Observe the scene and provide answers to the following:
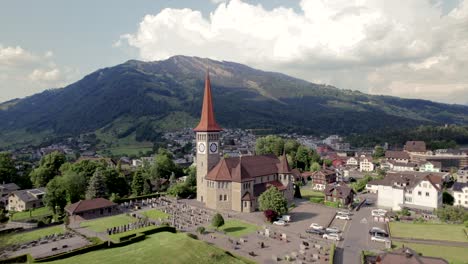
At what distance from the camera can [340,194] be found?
68.1 m

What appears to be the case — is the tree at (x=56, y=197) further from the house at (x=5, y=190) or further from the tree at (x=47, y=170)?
the tree at (x=47, y=170)

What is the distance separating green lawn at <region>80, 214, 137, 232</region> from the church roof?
1623cm

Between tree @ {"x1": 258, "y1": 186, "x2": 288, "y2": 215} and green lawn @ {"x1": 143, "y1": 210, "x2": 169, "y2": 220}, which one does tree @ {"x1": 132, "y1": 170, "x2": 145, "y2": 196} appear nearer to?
green lawn @ {"x1": 143, "y1": 210, "x2": 169, "y2": 220}

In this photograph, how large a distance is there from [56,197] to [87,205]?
23.0 ft

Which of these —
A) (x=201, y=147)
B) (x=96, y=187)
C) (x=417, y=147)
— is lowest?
(x=96, y=187)

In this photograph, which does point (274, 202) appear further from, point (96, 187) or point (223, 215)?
point (96, 187)

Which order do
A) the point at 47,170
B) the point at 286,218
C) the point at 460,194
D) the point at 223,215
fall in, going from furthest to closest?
the point at 47,170 → the point at 460,194 → the point at 223,215 → the point at 286,218

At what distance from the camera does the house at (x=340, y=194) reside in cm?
6719

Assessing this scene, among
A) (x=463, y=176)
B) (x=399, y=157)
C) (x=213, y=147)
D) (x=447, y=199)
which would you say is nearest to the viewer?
(x=213, y=147)

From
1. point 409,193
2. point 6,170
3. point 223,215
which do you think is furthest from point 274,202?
point 6,170

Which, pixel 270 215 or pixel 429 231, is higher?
pixel 270 215

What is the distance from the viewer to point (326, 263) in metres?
38.2

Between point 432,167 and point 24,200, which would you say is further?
point 432,167

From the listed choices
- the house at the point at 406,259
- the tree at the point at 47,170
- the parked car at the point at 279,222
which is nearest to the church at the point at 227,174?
the parked car at the point at 279,222
